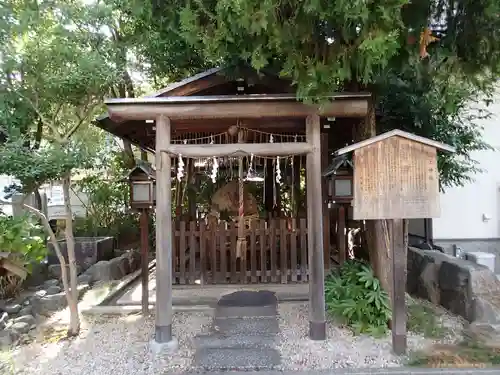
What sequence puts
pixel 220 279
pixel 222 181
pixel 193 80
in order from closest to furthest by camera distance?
pixel 193 80 → pixel 220 279 → pixel 222 181

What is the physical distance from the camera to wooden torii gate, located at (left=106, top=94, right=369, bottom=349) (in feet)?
15.4

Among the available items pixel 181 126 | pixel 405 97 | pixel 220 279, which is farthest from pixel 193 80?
pixel 220 279

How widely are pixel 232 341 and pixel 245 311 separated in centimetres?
100

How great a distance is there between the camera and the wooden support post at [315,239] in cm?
474

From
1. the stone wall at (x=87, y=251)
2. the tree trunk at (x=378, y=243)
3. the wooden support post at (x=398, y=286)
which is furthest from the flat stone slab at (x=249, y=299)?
the stone wall at (x=87, y=251)

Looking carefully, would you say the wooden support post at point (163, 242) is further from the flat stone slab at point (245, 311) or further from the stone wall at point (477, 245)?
the stone wall at point (477, 245)

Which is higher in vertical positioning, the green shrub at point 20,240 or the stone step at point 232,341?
the green shrub at point 20,240

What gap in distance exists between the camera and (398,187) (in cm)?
435

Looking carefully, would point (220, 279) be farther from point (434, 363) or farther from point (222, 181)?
point (434, 363)

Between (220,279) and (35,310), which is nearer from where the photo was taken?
(35,310)

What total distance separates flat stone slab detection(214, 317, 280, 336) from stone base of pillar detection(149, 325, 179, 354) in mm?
712

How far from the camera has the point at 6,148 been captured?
4.75m

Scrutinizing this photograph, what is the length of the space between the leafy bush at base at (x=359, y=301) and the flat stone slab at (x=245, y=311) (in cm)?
91

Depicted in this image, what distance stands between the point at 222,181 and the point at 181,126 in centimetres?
387
